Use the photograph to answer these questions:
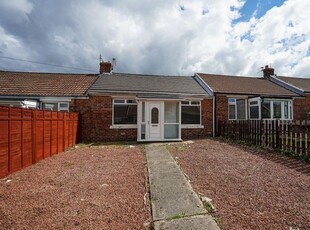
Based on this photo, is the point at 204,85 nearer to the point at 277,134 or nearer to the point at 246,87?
the point at 246,87

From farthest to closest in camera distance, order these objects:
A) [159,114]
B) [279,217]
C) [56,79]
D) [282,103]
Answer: [56,79], [282,103], [159,114], [279,217]

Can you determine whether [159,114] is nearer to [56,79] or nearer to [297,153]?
[297,153]

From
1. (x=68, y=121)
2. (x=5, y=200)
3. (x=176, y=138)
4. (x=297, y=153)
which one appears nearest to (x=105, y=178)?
(x=5, y=200)

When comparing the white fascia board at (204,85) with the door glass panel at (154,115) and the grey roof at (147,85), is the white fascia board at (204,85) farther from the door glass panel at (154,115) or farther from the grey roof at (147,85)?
the door glass panel at (154,115)

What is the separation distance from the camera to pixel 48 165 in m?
6.74

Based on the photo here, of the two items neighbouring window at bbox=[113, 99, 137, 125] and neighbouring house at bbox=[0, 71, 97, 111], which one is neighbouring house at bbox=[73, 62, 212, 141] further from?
neighbouring house at bbox=[0, 71, 97, 111]

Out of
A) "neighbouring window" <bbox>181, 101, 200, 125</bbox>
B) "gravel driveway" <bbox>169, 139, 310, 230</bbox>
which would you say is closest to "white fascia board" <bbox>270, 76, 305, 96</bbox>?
"neighbouring window" <bbox>181, 101, 200, 125</bbox>

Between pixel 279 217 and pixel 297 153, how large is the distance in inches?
210

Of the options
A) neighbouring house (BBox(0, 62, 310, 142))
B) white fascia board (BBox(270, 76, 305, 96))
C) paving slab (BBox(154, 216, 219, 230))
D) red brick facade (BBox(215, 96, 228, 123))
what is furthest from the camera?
white fascia board (BBox(270, 76, 305, 96))

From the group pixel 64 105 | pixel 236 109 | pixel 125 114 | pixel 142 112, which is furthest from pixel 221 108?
pixel 64 105

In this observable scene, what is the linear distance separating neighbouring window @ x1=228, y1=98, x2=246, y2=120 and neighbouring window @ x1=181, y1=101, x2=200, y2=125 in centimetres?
268

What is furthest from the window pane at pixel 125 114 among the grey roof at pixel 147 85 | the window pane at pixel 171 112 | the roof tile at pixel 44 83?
the roof tile at pixel 44 83

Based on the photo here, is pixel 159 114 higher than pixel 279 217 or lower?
higher

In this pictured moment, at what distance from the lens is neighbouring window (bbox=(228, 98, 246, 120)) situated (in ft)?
49.3
